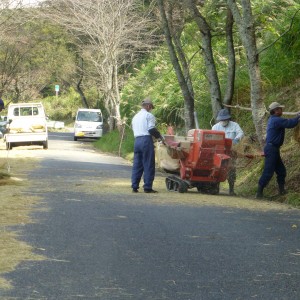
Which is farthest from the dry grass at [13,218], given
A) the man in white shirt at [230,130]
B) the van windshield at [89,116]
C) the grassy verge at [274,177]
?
the van windshield at [89,116]

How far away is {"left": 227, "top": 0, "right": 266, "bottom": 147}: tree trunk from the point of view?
17359 millimetres

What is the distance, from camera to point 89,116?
5362 cm

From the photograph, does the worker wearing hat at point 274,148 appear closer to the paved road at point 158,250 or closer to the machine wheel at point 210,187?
the machine wheel at point 210,187

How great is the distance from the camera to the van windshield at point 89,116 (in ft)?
175

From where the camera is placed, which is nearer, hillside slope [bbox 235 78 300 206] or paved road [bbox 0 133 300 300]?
paved road [bbox 0 133 300 300]

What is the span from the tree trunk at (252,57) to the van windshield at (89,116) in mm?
35334

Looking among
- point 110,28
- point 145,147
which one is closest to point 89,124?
point 110,28

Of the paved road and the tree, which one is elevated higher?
the tree

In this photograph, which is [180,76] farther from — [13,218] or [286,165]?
[13,218]

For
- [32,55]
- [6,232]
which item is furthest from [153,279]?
[32,55]

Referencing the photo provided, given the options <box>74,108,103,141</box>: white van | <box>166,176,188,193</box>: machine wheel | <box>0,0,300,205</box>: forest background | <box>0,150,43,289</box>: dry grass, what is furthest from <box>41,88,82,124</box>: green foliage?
<box>166,176,188,193</box>: machine wheel

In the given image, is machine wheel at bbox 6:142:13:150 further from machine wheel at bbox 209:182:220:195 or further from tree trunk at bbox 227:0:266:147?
machine wheel at bbox 209:182:220:195

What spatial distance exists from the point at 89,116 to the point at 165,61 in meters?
16.5

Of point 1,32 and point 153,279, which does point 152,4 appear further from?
point 153,279
